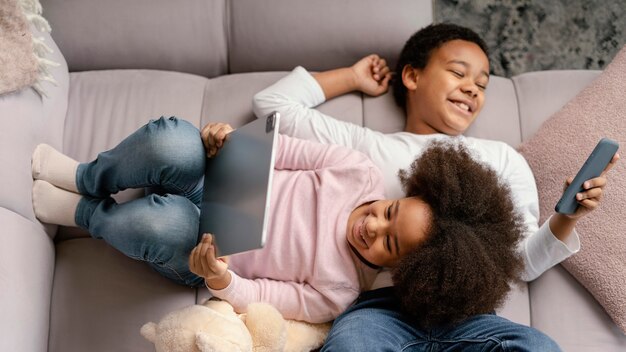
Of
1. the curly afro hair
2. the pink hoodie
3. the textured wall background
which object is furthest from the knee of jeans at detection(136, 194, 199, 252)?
the textured wall background

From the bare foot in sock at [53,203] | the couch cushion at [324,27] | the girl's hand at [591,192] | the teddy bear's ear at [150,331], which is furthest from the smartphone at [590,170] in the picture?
the bare foot in sock at [53,203]

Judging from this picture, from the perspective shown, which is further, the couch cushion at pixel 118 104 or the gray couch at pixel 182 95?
the couch cushion at pixel 118 104

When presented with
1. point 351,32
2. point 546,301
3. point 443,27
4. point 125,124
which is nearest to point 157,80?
point 125,124

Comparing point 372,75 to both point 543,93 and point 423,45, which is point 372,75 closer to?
point 423,45

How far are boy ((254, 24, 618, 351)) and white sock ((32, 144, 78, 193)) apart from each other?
15.6 inches

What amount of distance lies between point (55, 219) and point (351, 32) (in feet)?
2.42

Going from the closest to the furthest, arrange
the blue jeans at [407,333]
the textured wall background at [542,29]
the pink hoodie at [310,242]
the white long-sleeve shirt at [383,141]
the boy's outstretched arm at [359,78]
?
the blue jeans at [407,333] < the pink hoodie at [310,242] < the white long-sleeve shirt at [383,141] < the boy's outstretched arm at [359,78] < the textured wall background at [542,29]

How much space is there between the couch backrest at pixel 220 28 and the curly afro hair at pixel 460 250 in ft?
1.33

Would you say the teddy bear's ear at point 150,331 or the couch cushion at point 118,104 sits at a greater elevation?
the couch cushion at point 118,104

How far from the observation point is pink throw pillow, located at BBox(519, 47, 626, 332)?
1188mm

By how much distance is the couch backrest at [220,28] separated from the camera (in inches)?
53.1

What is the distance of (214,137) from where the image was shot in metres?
1.14

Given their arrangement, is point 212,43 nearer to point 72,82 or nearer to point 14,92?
point 72,82

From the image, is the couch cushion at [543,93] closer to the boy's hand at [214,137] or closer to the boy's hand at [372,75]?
the boy's hand at [372,75]
